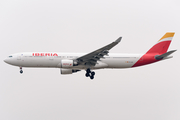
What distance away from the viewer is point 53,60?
43.0m

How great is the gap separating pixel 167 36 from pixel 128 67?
8.62 metres

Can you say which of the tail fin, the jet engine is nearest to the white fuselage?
the jet engine

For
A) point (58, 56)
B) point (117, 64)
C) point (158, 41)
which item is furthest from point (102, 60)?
point (158, 41)

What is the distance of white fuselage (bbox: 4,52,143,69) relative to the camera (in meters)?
42.9

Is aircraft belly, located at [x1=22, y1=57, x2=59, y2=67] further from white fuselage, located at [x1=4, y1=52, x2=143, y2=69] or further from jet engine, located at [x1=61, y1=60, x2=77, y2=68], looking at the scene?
jet engine, located at [x1=61, y1=60, x2=77, y2=68]

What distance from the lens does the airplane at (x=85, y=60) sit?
139ft

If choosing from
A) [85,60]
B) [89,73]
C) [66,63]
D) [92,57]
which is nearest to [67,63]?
[66,63]

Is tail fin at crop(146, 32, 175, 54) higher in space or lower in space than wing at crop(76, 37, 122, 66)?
higher

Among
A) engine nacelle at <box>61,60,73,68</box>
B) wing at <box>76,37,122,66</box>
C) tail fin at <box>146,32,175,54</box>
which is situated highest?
tail fin at <box>146,32,175,54</box>

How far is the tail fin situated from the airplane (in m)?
0.70

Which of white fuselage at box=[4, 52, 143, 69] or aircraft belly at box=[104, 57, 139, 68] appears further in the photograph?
aircraft belly at box=[104, 57, 139, 68]

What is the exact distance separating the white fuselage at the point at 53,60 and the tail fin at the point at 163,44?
4741 millimetres

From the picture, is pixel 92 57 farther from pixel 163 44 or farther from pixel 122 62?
pixel 163 44

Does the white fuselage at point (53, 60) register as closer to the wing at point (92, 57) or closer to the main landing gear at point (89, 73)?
the main landing gear at point (89, 73)
